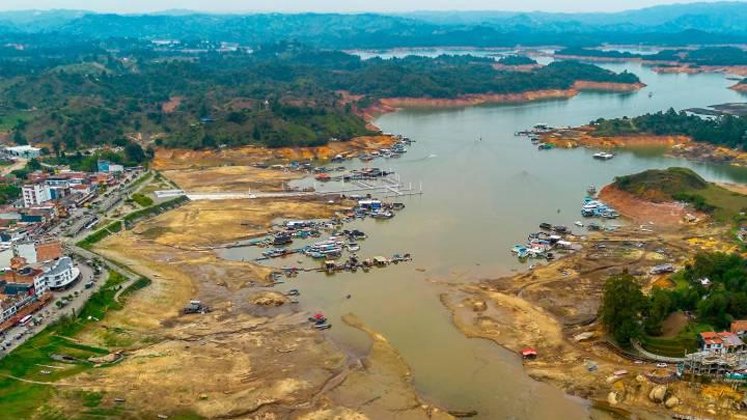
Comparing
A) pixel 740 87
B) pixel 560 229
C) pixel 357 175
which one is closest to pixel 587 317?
pixel 560 229

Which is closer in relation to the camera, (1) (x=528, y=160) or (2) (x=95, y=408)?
(2) (x=95, y=408)

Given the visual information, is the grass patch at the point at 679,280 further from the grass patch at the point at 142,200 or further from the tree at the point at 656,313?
the grass patch at the point at 142,200

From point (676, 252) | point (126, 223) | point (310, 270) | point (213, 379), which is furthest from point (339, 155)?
point (213, 379)

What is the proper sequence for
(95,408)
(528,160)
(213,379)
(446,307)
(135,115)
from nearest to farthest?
(95,408) → (213,379) → (446,307) → (528,160) → (135,115)

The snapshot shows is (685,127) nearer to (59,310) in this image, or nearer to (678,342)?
(678,342)

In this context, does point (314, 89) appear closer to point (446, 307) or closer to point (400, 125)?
point (400, 125)

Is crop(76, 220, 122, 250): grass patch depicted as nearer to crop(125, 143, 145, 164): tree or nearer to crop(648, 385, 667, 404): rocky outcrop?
crop(125, 143, 145, 164): tree

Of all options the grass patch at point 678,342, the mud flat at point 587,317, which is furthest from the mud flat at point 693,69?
the grass patch at point 678,342

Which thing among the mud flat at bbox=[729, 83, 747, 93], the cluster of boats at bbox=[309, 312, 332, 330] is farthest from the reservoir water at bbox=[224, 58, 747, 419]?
the mud flat at bbox=[729, 83, 747, 93]
